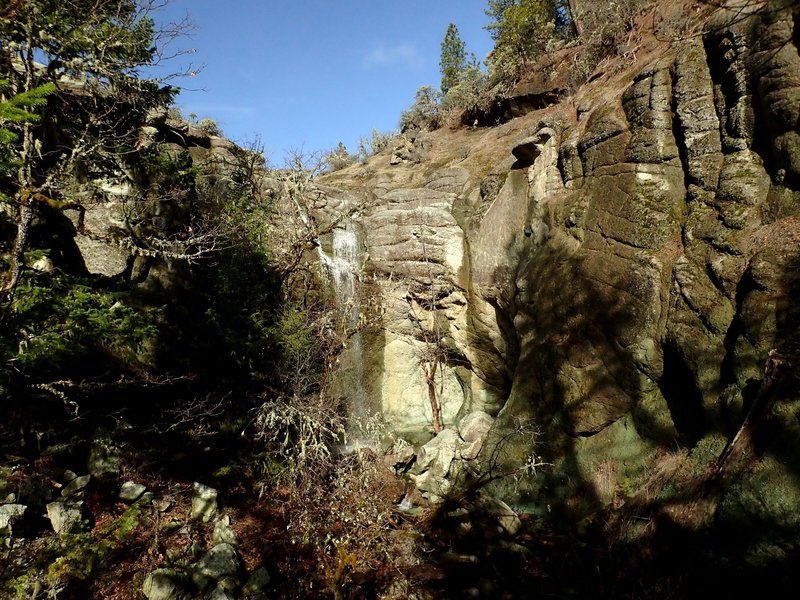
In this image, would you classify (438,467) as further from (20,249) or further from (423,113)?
(423,113)

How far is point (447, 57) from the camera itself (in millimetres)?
38938

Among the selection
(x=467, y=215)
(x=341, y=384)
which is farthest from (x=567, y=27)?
(x=341, y=384)

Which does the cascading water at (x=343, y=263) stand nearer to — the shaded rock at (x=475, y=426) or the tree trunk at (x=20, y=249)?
the shaded rock at (x=475, y=426)

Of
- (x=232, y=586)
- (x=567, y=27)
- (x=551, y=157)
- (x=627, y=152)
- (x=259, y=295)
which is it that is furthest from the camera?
(x=567, y=27)

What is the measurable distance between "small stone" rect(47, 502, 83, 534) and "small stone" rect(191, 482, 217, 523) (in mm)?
1982

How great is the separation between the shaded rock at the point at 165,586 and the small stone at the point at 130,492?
7.00ft

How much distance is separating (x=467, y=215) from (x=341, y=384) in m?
8.09

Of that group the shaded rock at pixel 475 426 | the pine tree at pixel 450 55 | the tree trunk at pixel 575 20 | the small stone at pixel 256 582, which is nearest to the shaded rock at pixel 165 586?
the small stone at pixel 256 582

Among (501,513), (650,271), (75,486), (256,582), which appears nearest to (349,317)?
(501,513)

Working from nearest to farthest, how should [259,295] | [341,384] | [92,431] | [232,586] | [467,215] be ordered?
[232,586]
[92,431]
[259,295]
[341,384]
[467,215]

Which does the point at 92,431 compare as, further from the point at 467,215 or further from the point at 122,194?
the point at 467,215

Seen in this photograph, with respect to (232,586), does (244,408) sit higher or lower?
higher

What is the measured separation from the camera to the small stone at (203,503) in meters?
8.23

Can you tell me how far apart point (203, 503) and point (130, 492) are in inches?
52.2
